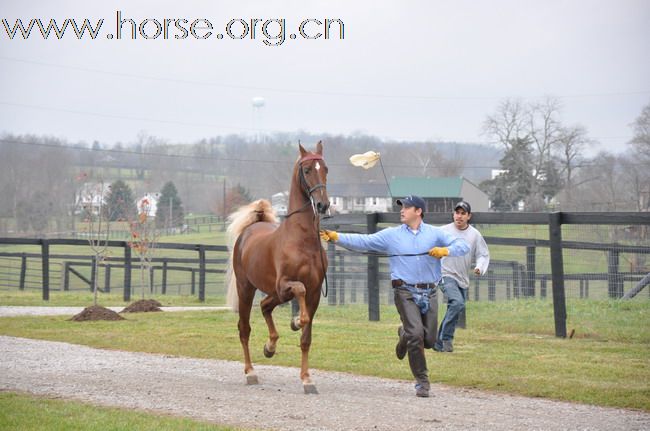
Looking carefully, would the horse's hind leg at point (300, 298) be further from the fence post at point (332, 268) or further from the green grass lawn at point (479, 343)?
the fence post at point (332, 268)

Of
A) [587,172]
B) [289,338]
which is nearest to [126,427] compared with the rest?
[289,338]

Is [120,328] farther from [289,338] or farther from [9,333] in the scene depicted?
[289,338]

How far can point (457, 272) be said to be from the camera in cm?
1202

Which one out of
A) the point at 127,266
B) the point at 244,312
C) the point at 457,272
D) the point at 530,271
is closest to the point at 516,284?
the point at 530,271

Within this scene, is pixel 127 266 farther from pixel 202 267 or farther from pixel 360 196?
pixel 360 196

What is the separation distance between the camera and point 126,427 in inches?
275

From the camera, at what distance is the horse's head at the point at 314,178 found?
886 centimetres

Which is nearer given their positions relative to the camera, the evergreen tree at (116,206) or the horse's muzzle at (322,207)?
the horse's muzzle at (322,207)

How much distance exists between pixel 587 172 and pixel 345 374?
190ft

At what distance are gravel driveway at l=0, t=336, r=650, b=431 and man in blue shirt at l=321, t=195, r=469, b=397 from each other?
1.76ft

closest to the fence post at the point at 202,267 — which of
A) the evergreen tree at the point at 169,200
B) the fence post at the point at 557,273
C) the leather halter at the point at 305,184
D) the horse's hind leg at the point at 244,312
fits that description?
the fence post at the point at 557,273

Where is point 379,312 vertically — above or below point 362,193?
below

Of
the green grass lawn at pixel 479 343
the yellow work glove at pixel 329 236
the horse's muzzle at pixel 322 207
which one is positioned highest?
the horse's muzzle at pixel 322 207

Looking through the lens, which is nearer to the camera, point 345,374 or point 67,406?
point 67,406
